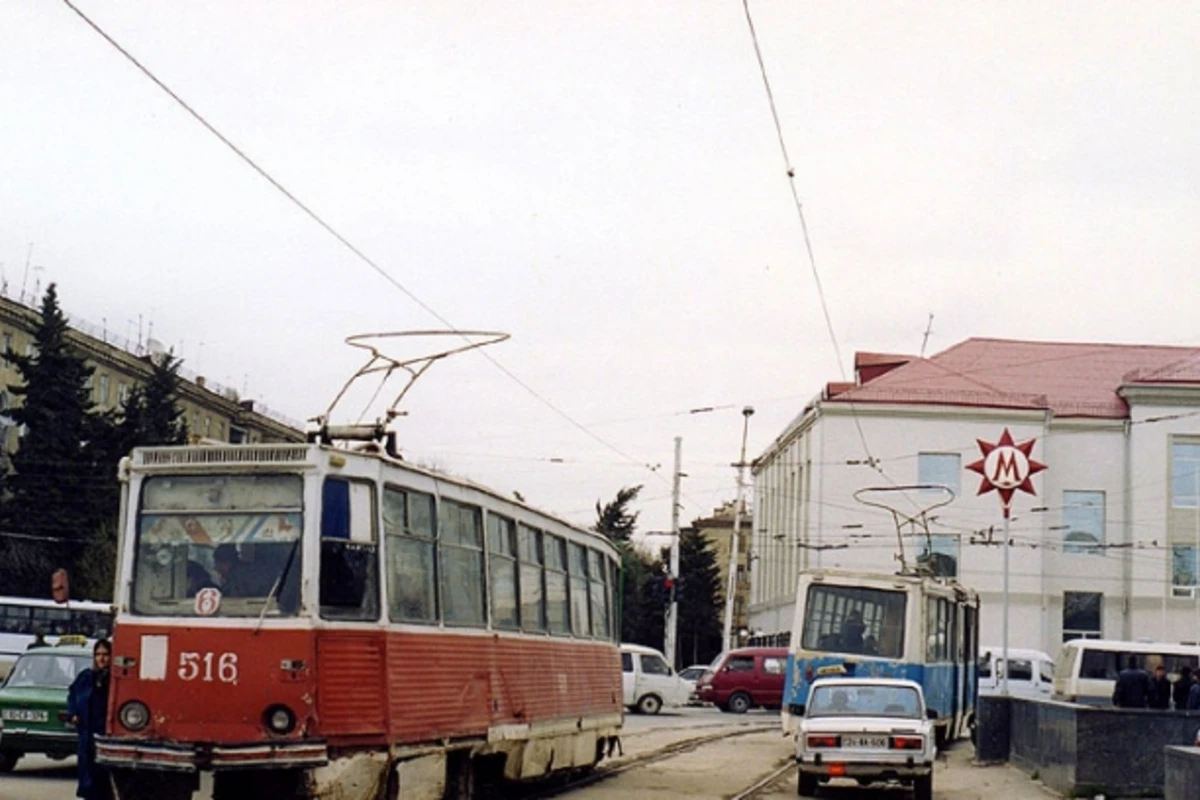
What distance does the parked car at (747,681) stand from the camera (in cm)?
5100

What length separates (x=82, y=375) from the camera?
61.3m

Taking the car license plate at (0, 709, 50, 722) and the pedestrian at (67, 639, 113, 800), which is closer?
the pedestrian at (67, 639, 113, 800)

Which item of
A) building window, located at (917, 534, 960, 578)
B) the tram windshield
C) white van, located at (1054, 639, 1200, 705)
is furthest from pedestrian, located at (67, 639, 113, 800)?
building window, located at (917, 534, 960, 578)

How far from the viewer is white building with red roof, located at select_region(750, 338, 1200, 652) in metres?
62.4

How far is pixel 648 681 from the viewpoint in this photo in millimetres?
45781

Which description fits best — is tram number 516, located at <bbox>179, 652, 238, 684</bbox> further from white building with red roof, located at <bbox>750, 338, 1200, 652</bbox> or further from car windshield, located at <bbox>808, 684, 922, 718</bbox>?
white building with red roof, located at <bbox>750, 338, 1200, 652</bbox>

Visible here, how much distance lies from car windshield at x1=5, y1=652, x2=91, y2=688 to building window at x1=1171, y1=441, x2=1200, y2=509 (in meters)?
48.8

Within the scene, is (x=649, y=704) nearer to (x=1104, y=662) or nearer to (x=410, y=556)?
(x=1104, y=662)

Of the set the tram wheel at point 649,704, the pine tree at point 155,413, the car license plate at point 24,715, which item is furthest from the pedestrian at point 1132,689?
the pine tree at point 155,413

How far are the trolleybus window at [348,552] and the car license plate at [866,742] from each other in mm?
8069

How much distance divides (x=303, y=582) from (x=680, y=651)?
77932mm

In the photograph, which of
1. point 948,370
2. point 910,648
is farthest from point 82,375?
point 910,648

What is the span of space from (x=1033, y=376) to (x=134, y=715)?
57368 mm

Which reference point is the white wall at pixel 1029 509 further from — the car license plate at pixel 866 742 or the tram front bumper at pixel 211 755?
the tram front bumper at pixel 211 755
